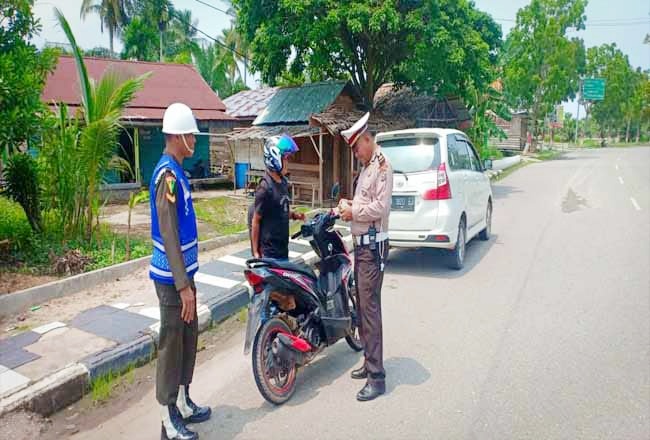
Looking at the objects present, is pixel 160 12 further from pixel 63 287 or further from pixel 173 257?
pixel 173 257

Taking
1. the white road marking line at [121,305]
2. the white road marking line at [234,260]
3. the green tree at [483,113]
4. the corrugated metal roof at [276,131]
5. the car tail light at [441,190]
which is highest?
the green tree at [483,113]

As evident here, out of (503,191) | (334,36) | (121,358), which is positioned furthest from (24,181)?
(503,191)

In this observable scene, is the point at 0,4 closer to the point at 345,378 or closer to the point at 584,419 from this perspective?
the point at 345,378

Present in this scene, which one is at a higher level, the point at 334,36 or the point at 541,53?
the point at 541,53

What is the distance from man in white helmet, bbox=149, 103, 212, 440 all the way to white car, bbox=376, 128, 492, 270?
4183 millimetres

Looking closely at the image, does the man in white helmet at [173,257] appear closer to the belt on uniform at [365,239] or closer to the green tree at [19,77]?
the belt on uniform at [365,239]

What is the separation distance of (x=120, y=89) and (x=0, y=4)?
1684 millimetres

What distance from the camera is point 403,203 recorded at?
7129mm

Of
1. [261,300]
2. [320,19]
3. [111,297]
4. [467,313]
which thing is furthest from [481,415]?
[320,19]

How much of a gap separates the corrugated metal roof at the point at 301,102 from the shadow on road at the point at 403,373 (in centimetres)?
1107

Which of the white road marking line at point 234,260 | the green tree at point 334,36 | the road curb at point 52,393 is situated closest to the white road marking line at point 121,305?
the road curb at point 52,393

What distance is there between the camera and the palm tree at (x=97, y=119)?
7172 mm

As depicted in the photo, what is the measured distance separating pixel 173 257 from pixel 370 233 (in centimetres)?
146

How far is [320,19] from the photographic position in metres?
13.5
